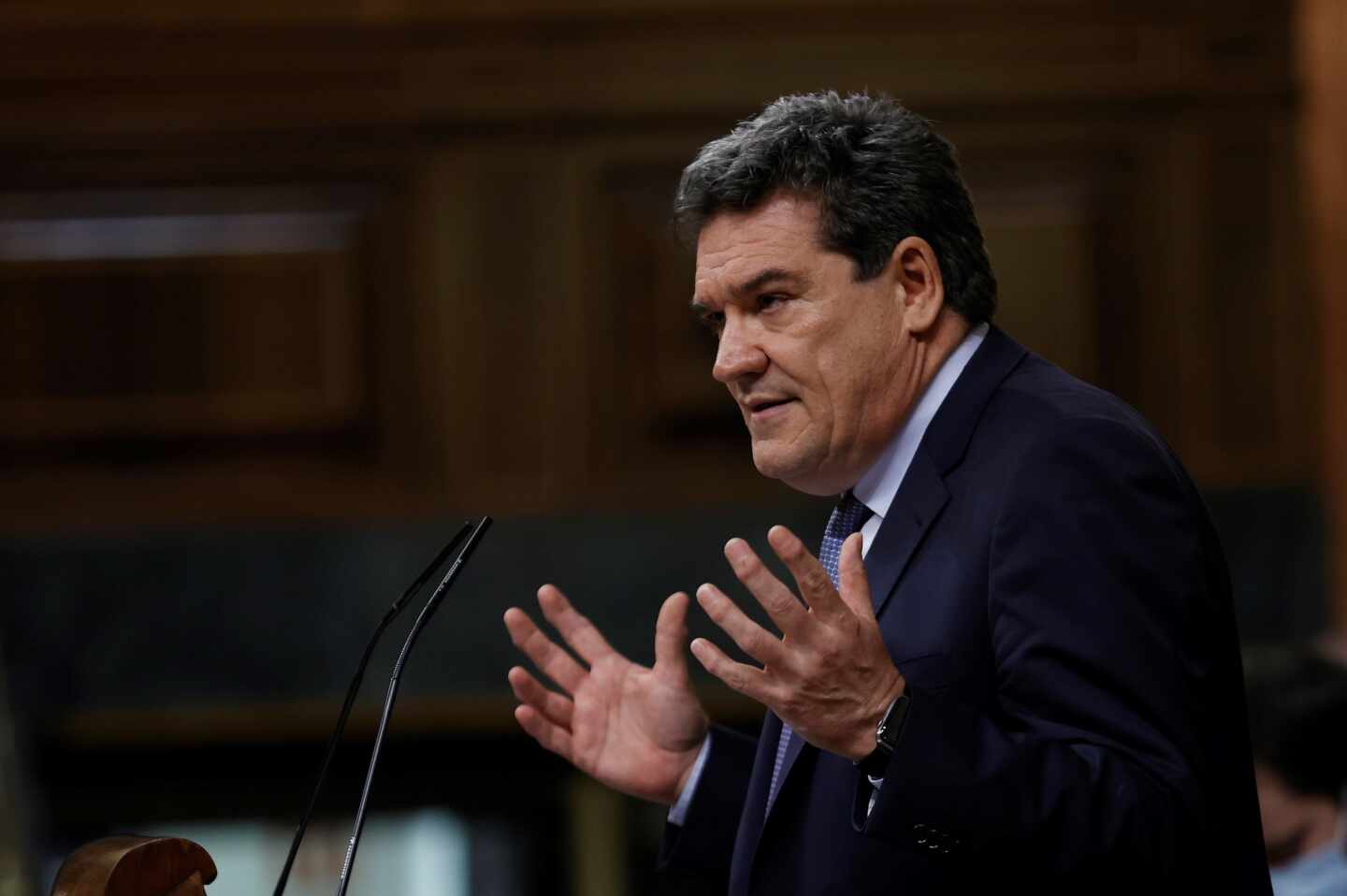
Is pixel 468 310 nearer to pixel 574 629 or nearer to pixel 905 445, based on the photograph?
pixel 574 629

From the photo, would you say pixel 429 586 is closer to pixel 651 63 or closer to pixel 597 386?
pixel 597 386

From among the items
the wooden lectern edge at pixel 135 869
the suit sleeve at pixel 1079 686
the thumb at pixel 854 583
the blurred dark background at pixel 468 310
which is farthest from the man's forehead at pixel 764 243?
the blurred dark background at pixel 468 310

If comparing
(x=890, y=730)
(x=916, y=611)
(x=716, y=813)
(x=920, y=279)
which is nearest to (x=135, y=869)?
(x=890, y=730)

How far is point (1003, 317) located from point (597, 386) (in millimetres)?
879

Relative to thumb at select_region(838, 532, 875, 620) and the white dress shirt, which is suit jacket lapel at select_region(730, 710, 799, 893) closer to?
the white dress shirt

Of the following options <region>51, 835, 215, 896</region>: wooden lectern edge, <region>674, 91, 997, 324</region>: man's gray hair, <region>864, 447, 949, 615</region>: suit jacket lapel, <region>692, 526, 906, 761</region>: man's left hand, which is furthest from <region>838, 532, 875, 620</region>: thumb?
<region>51, 835, 215, 896</region>: wooden lectern edge

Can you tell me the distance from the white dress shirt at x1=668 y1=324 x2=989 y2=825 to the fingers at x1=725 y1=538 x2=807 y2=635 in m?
0.41

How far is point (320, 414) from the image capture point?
13.5 ft

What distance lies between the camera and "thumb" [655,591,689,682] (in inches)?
86.4

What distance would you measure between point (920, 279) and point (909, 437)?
161 millimetres

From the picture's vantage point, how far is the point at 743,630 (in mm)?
1521

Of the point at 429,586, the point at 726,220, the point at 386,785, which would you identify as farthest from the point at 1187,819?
the point at 386,785

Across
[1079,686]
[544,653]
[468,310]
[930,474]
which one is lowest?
[544,653]

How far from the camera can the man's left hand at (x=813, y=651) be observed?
60.2 inches
